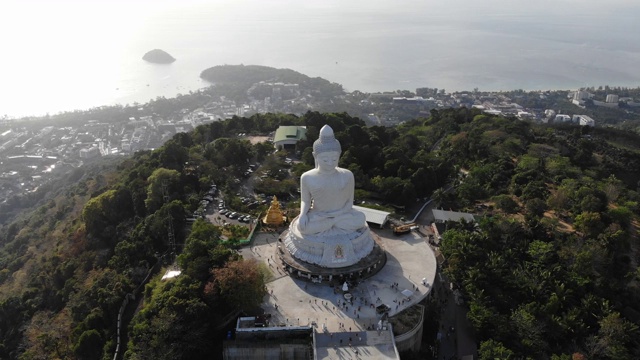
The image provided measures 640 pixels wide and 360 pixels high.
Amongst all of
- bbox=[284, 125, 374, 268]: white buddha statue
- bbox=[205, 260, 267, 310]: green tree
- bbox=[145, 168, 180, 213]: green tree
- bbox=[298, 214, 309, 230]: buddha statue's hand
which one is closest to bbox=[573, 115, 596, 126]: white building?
bbox=[284, 125, 374, 268]: white buddha statue

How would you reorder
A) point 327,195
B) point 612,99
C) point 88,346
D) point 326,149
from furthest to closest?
1. point 612,99
2. point 327,195
3. point 326,149
4. point 88,346

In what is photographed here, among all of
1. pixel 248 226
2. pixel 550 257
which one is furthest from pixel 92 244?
pixel 550 257

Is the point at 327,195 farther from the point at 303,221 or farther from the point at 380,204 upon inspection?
the point at 380,204

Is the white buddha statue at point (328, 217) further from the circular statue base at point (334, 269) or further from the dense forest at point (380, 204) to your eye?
the dense forest at point (380, 204)

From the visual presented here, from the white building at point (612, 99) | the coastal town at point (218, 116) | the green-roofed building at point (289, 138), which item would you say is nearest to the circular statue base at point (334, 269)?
the green-roofed building at point (289, 138)

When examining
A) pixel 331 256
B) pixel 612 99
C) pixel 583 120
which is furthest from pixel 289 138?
pixel 612 99

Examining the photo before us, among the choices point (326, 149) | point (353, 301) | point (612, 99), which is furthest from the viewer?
point (612, 99)
